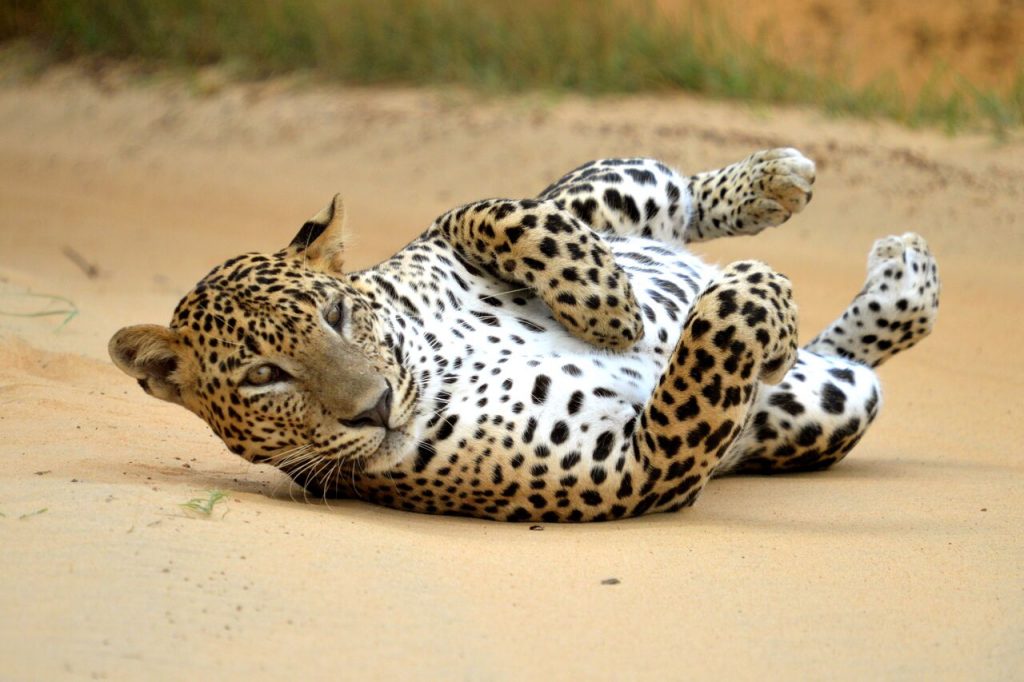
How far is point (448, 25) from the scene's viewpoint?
1684 cm

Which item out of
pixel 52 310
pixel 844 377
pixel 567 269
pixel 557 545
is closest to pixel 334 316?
pixel 567 269

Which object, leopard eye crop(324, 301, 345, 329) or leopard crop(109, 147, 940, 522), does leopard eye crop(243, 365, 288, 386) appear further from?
leopard eye crop(324, 301, 345, 329)

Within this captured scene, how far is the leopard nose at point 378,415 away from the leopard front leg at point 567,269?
3.41 feet

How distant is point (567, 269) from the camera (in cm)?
589

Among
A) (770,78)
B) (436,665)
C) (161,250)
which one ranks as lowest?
(161,250)

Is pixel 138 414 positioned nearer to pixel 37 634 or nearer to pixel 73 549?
pixel 73 549

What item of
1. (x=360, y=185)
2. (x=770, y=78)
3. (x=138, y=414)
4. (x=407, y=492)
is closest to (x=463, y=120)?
(x=360, y=185)

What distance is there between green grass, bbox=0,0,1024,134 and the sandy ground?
2.37 m

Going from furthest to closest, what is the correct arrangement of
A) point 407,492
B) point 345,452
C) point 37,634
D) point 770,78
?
1. point 770,78
2. point 407,492
3. point 345,452
4. point 37,634

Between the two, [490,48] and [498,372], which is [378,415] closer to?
[498,372]

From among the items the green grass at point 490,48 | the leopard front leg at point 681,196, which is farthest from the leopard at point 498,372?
the green grass at point 490,48

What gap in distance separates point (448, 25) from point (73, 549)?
43.2 feet

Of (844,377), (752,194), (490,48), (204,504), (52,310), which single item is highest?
(752,194)

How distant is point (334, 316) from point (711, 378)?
137 cm
